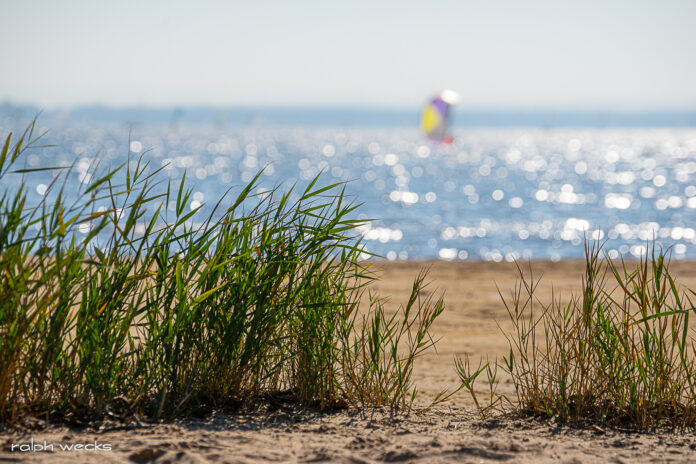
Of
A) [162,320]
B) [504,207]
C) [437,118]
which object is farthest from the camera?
[437,118]

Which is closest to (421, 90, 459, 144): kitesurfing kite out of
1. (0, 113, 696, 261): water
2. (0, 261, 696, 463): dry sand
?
(0, 113, 696, 261): water

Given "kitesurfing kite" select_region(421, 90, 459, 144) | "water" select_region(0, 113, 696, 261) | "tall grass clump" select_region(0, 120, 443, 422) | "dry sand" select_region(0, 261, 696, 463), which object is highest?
"kitesurfing kite" select_region(421, 90, 459, 144)

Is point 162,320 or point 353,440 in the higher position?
point 162,320

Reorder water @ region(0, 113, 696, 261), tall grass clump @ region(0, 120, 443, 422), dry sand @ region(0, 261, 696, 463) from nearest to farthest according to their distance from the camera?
1. dry sand @ region(0, 261, 696, 463)
2. tall grass clump @ region(0, 120, 443, 422)
3. water @ region(0, 113, 696, 261)

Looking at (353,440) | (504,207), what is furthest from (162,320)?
(504,207)

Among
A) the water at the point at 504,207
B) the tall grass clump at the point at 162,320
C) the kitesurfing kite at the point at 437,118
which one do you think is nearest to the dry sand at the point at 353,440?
the tall grass clump at the point at 162,320

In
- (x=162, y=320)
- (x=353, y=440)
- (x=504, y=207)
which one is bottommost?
(x=353, y=440)

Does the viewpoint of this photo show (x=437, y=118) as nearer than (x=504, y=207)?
No

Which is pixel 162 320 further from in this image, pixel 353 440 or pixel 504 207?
pixel 504 207

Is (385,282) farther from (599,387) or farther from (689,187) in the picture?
(689,187)

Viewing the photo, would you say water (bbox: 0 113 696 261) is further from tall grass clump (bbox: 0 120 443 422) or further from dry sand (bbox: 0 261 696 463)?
dry sand (bbox: 0 261 696 463)

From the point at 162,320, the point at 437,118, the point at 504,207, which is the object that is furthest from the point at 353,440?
the point at 437,118

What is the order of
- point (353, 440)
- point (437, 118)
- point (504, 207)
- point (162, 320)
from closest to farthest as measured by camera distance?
1. point (353, 440)
2. point (162, 320)
3. point (504, 207)
4. point (437, 118)

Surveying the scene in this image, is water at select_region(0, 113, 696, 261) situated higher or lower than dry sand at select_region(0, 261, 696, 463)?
higher
